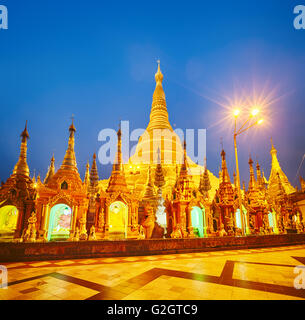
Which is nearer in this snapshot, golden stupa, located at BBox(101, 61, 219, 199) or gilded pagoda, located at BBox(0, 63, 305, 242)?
gilded pagoda, located at BBox(0, 63, 305, 242)

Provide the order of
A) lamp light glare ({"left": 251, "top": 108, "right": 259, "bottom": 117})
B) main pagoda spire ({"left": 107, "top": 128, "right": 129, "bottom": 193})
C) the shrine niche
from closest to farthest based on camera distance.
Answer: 1. lamp light glare ({"left": 251, "top": 108, "right": 259, "bottom": 117})
2. main pagoda spire ({"left": 107, "top": 128, "right": 129, "bottom": 193})
3. the shrine niche

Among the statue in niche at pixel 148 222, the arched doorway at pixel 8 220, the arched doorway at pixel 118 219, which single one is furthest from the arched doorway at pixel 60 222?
the statue in niche at pixel 148 222

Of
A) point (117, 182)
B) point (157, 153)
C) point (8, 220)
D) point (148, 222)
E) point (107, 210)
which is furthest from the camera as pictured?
point (157, 153)

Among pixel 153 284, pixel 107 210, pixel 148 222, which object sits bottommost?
pixel 153 284

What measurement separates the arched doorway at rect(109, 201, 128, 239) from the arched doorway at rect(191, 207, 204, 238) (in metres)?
7.77

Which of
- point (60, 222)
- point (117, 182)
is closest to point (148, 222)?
point (117, 182)

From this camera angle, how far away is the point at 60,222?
18578 mm

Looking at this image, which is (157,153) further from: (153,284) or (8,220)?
(153,284)

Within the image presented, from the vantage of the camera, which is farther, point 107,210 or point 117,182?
point 117,182

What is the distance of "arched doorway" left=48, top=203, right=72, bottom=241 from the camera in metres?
17.9

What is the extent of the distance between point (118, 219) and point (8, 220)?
32.8ft

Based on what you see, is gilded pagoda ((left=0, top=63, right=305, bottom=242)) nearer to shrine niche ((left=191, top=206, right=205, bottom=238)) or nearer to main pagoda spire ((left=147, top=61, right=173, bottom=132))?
shrine niche ((left=191, top=206, right=205, bottom=238))

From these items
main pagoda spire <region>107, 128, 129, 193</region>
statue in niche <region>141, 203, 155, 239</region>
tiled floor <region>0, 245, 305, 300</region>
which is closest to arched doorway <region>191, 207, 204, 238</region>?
statue in niche <region>141, 203, 155, 239</region>
